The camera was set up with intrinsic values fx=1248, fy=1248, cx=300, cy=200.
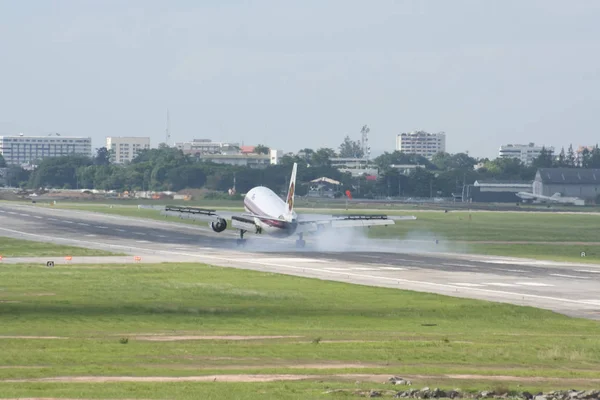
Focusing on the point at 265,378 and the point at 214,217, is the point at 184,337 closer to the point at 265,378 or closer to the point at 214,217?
the point at 265,378

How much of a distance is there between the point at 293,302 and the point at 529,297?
48.9 ft

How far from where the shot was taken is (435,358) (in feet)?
144

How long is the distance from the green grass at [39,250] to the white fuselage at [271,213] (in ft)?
53.7

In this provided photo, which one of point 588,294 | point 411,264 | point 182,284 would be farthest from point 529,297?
point 411,264

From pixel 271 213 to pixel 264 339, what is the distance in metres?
70.0

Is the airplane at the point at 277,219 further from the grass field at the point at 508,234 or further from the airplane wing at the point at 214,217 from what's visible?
the grass field at the point at 508,234

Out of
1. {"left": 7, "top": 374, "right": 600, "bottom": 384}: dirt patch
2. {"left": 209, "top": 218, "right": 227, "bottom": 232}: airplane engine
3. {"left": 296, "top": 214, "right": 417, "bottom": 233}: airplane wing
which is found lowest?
{"left": 7, "top": 374, "right": 600, "bottom": 384}: dirt patch

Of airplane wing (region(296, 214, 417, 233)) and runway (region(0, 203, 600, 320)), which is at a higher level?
airplane wing (region(296, 214, 417, 233))

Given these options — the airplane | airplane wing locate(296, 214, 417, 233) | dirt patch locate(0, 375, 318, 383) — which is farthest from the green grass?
dirt patch locate(0, 375, 318, 383)

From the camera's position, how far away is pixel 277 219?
380 ft

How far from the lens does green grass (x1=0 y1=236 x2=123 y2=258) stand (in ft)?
341

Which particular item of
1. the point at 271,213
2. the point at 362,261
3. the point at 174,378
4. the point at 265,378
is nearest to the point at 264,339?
the point at 265,378

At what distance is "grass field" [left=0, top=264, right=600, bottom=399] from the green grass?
26.3 meters

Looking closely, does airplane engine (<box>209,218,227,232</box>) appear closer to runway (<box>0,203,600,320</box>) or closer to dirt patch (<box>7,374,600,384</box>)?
runway (<box>0,203,600,320</box>)
